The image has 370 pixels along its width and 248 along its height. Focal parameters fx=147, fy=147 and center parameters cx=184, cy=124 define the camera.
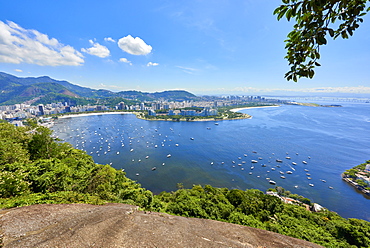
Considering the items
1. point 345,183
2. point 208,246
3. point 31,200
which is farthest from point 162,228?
point 345,183

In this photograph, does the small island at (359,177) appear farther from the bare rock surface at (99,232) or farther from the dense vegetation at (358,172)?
the bare rock surface at (99,232)

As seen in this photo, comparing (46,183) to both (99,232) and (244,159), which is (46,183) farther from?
(244,159)

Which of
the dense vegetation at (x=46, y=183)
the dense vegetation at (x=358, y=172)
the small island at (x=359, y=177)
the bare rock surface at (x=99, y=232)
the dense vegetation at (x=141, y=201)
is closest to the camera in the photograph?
the bare rock surface at (x=99, y=232)

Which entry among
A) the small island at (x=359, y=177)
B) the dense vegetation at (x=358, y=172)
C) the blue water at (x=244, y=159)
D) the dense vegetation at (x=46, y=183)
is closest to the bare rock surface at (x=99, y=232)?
the dense vegetation at (x=46, y=183)

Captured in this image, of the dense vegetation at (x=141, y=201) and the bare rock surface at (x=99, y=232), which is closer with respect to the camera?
the bare rock surface at (x=99, y=232)

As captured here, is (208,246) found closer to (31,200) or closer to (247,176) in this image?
(31,200)

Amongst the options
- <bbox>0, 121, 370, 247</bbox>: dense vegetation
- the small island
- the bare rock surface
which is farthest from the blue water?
the bare rock surface
